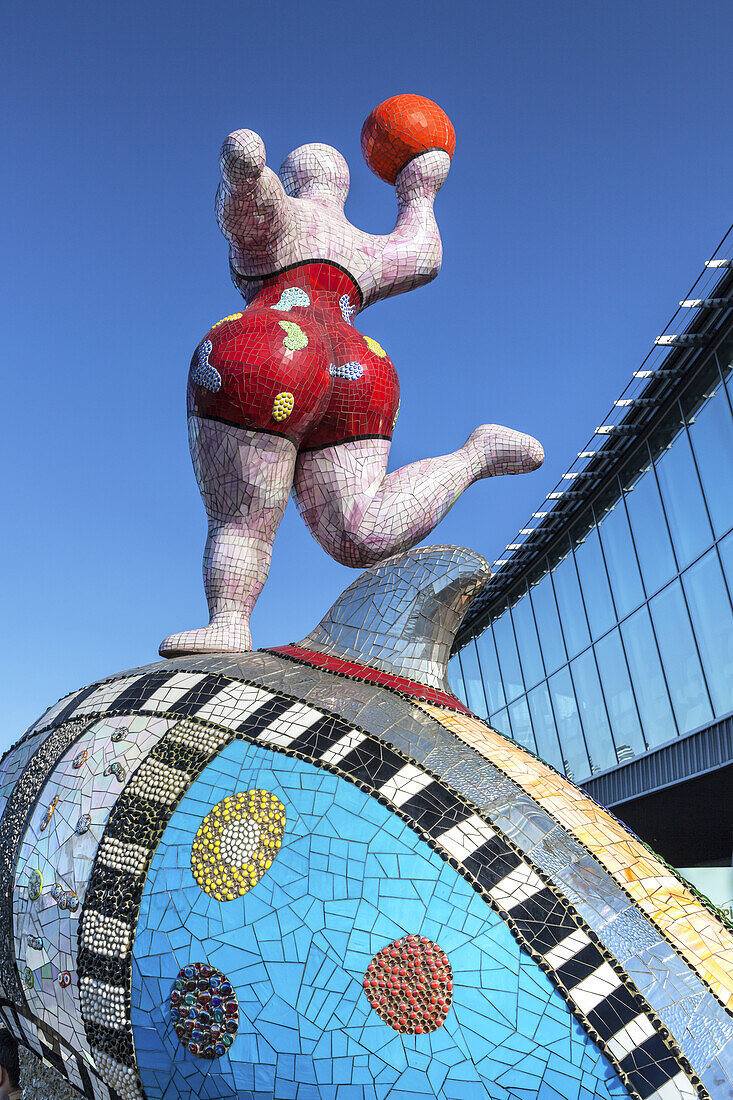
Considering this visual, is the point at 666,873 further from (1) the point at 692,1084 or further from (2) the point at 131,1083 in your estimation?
(2) the point at 131,1083

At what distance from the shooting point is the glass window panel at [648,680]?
15612 mm

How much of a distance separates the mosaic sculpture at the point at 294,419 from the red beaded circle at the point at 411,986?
5.07 ft

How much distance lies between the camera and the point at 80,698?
336 cm

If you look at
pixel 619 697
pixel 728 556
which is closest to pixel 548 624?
pixel 619 697

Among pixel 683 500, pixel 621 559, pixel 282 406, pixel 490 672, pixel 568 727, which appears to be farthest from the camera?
pixel 490 672

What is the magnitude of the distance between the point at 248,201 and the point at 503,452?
1.49 meters

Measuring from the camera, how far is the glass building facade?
46.3 ft

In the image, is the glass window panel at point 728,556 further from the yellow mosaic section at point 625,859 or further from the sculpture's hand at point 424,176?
the yellow mosaic section at point 625,859

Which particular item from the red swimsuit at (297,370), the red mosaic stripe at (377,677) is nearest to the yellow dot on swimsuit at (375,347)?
the red swimsuit at (297,370)

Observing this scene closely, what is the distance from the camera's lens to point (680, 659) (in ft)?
49.7

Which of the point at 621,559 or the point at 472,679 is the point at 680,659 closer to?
the point at 621,559

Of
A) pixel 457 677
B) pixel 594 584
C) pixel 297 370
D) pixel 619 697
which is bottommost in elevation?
pixel 297 370

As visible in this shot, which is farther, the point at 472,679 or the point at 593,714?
the point at 472,679

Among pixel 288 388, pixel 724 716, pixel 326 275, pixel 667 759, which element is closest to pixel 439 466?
pixel 288 388
